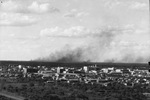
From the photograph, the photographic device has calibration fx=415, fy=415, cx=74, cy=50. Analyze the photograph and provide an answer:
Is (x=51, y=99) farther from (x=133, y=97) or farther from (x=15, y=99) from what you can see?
(x=133, y=97)

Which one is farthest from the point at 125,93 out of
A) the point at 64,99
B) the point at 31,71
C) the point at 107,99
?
the point at 31,71

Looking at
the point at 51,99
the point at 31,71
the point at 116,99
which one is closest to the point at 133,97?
the point at 116,99

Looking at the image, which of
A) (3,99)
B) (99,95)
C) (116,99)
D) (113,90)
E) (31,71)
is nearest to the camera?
(3,99)

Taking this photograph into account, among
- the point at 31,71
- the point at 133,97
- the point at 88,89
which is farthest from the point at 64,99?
the point at 31,71

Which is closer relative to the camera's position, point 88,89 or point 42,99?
point 42,99

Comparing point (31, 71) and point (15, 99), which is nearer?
point (15, 99)

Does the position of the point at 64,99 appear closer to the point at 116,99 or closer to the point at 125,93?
the point at 116,99

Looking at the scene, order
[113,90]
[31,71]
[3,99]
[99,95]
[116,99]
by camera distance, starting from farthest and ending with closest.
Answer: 1. [31,71]
2. [113,90]
3. [99,95]
4. [116,99]
5. [3,99]

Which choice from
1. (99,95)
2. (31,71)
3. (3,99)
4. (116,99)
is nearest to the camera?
(3,99)

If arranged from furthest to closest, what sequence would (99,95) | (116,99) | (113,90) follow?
(113,90) < (99,95) < (116,99)
